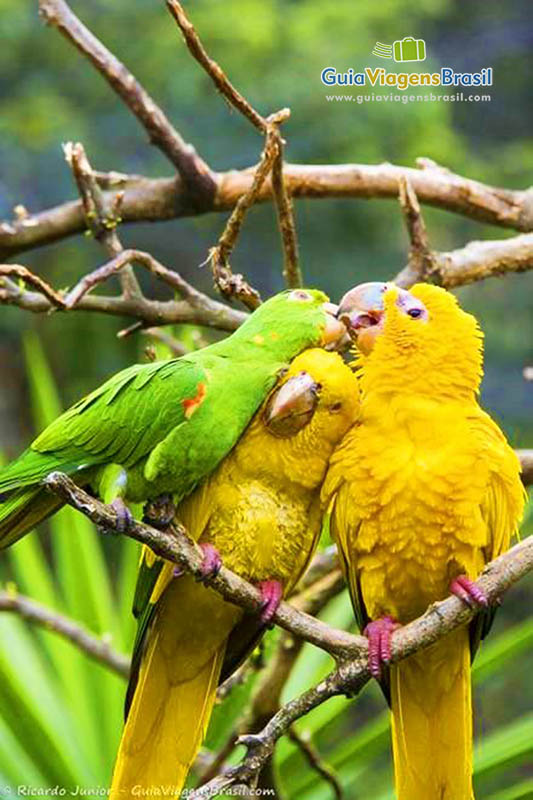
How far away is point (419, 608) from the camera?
6.95 ft

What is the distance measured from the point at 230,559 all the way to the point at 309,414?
30cm

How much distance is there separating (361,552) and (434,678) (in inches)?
11.2

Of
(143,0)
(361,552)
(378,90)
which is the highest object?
(143,0)

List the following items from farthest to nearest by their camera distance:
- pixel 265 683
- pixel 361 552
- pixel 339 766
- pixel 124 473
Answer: pixel 339 766 → pixel 265 683 → pixel 361 552 → pixel 124 473

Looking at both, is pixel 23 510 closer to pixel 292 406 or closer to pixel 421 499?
pixel 292 406

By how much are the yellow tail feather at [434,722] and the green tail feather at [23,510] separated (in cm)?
71

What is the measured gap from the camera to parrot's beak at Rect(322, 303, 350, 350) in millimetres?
2061

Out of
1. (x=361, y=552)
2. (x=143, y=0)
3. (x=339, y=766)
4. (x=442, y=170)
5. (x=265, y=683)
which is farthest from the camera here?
(x=143, y=0)

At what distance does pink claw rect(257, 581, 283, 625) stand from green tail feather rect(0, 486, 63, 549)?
0.38m

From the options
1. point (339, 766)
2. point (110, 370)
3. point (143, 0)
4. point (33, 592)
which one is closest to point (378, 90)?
point (143, 0)

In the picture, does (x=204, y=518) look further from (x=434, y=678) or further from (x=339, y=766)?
(x=339, y=766)


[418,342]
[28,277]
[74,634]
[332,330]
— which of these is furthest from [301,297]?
[74,634]

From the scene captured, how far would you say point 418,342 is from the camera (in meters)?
2.04

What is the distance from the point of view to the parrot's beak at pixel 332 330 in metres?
2.06
